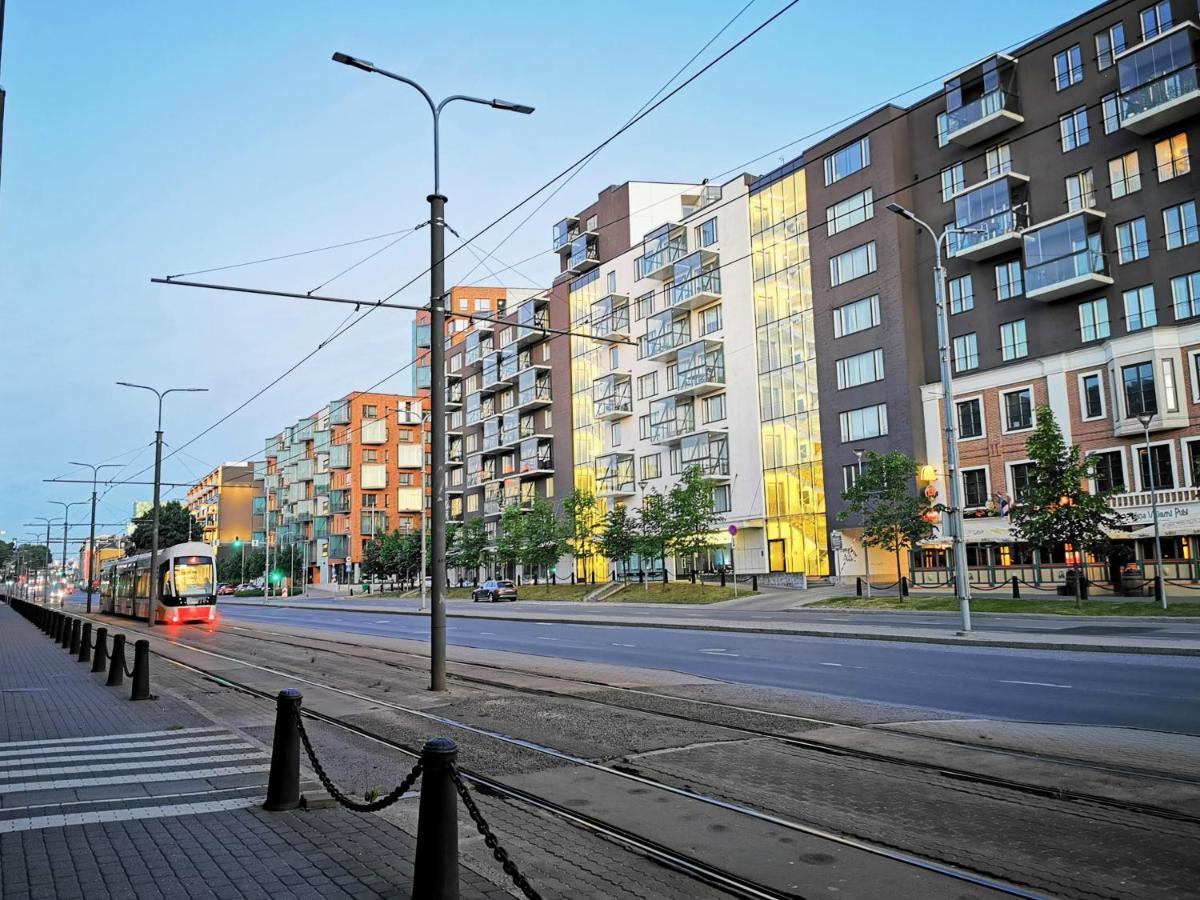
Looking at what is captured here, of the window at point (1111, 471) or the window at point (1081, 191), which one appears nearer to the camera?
the window at point (1111, 471)

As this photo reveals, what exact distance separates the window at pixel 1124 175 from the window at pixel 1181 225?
1.87 meters

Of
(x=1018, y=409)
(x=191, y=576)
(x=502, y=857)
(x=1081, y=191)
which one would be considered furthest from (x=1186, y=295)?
(x=191, y=576)

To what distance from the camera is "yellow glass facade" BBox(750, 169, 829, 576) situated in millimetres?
52688

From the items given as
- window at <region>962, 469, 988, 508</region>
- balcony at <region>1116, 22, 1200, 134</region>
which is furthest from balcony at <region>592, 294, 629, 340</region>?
balcony at <region>1116, 22, 1200, 134</region>

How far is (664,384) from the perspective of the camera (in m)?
64.5

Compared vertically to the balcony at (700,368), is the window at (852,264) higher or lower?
higher

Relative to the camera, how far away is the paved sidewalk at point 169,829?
527 cm

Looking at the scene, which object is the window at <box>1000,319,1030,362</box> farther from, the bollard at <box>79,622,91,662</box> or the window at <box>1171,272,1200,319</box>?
the bollard at <box>79,622,91,662</box>

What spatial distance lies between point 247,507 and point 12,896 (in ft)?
422

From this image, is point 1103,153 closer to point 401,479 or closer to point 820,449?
point 820,449

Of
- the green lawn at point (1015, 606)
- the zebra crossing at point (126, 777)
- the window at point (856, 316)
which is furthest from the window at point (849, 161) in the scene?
the zebra crossing at point (126, 777)

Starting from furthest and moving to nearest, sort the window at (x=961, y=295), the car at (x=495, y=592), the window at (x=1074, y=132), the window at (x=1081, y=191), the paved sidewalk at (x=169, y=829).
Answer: the car at (x=495, y=592)
the window at (x=961, y=295)
the window at (x=1074, y=132)
the window at (x=1081, y=191)
the paved sidewalk at (x=169, y=829)

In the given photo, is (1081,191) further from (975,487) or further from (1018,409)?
(975,487)

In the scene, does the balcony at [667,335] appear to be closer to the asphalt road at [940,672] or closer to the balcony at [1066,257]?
the balcony at [1066,257]
